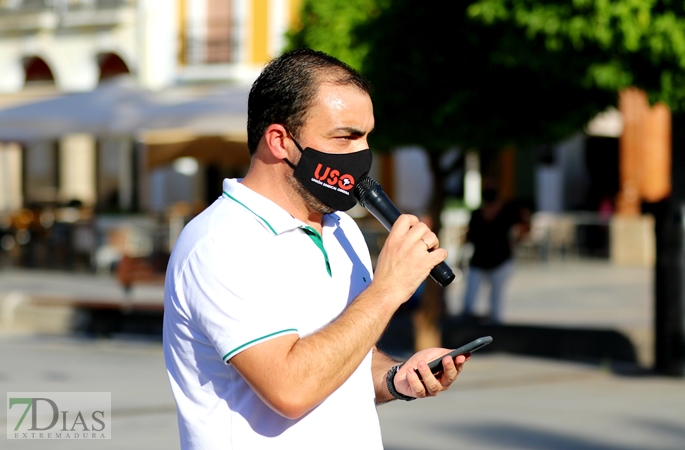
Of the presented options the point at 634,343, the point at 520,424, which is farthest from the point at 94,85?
the point at 520,424

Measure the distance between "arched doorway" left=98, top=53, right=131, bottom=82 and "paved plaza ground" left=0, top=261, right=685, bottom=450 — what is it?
53.3 feet

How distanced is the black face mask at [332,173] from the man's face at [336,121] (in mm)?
13

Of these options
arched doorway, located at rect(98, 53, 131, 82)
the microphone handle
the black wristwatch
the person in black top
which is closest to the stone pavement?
the person in black top

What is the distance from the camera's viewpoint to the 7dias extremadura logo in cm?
684

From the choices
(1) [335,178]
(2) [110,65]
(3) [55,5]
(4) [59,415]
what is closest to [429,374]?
(1) [335,178]

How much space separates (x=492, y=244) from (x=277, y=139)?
31.1ft

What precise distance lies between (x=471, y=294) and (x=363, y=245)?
9.32m

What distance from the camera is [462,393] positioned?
28.0 ft

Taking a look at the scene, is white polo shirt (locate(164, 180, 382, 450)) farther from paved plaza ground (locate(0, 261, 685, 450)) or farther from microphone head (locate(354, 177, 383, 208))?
paved plaza ground (locate(0, 261, 685, 450))

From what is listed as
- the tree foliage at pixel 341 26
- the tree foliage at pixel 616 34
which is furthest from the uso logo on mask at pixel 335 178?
the tree foliage at pixel 341 26

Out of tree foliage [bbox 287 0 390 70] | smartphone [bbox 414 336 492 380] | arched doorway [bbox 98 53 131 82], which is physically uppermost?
tree foliage [bbox 287 0 390 70]

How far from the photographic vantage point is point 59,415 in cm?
734

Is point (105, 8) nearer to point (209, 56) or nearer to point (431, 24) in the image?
point (209, 56)

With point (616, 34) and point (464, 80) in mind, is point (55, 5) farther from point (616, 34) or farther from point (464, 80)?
point (616, 34)
